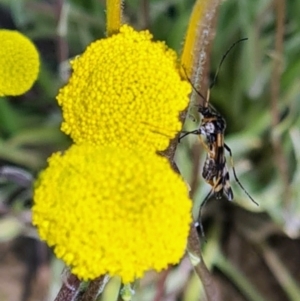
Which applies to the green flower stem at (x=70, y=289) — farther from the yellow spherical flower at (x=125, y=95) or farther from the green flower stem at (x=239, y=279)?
the green flower stem at (x=239, y=279)

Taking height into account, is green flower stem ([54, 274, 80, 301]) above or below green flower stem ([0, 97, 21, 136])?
above

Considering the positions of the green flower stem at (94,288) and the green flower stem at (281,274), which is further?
the green flower stem at (281,274)

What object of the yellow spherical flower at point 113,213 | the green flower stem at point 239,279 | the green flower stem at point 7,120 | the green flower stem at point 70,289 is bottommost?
the green flower stem at point 239,279

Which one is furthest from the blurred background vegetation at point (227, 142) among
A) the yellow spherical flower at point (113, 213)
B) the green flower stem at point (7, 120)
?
the yellow spherical flower at point (113, 213)

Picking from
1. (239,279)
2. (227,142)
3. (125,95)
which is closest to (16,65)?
(125,95)

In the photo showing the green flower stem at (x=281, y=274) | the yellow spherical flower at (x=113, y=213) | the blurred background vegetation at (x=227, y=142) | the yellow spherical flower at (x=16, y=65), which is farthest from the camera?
the green flower stem at (x=281, y=274)

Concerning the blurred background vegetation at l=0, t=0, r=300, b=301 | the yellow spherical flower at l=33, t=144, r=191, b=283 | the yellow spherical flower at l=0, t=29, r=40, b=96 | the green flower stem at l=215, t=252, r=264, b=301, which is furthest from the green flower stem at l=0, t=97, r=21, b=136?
the yellow spherical flower at l=33, t=144, r=191, b=283

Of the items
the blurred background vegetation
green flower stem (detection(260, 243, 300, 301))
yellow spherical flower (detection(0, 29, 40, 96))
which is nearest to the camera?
yellow spherical flower (detection(0, 29, 40, 96))

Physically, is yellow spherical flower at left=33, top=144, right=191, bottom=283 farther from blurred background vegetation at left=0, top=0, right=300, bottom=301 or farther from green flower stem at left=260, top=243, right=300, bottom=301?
green flower stem at left=260, top=243, right=300, bottom=301
